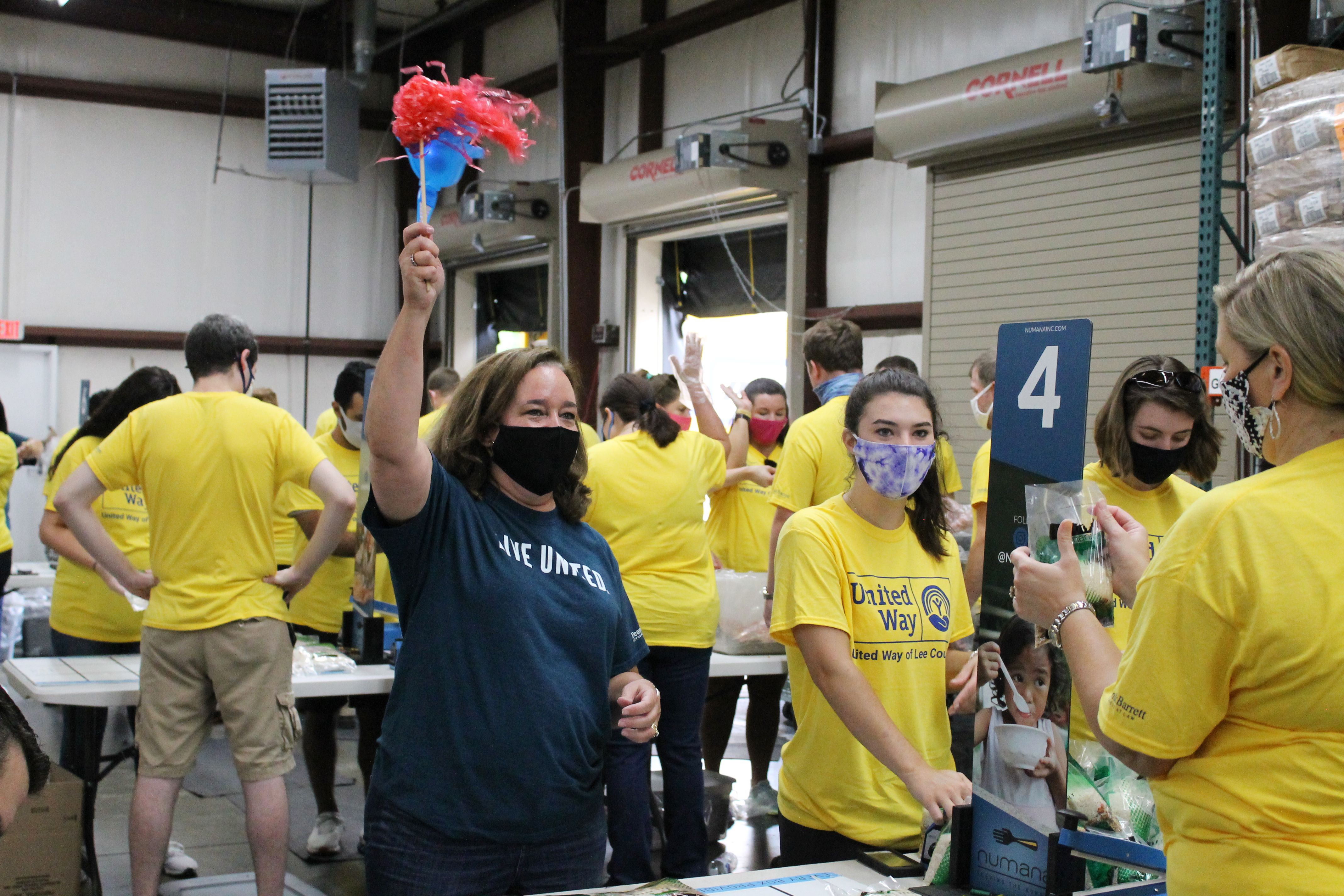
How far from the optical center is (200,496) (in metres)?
3.16

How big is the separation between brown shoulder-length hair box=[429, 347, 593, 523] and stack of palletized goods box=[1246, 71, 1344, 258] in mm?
2273

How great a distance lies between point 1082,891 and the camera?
A: 1782 mm

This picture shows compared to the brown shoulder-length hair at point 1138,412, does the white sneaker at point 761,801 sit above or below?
below

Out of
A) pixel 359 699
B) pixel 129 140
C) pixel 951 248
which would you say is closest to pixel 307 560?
pixel 359 699

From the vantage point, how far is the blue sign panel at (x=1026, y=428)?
67.5 inches

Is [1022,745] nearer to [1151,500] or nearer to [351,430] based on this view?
[1151,500]

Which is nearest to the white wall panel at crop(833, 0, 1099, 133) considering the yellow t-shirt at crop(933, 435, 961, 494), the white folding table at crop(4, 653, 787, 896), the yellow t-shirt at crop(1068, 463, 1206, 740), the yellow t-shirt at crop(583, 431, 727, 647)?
the yellow t-shirt at crop(933, 435, 961, 494)

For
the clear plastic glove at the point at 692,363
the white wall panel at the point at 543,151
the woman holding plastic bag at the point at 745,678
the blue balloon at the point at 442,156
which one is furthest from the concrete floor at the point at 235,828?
the white wall panel at the point at 543,151

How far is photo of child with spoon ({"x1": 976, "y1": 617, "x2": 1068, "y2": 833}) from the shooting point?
175 cm

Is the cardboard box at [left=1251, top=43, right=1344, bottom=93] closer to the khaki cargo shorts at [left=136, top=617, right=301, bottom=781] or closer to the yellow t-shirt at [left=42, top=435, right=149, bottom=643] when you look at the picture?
the khaki cargo shorts at [left=136, top=617, right=301, bottom=781]

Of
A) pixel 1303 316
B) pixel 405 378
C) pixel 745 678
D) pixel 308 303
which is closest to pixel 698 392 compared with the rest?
pixel 745 678

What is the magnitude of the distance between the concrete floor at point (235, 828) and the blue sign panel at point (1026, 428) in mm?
2429

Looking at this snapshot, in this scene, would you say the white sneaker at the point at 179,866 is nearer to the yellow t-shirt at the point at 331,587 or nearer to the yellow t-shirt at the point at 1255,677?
the yellow t-shirt at the point at 331,587

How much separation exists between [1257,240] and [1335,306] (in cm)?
268
